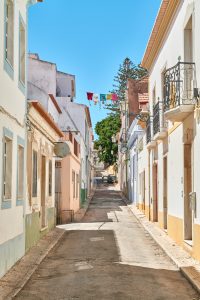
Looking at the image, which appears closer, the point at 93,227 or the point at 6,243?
the point at 6,243

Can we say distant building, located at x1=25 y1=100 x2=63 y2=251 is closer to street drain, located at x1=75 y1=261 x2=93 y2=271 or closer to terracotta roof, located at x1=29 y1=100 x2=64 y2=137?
terracotta roof, located at x1=29 y1=100 x2=64 y2=137

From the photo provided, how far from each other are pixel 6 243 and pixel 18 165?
242cm

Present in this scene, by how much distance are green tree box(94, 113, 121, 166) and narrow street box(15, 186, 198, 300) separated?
152 ft

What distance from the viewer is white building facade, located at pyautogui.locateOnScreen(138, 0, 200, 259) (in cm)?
1170

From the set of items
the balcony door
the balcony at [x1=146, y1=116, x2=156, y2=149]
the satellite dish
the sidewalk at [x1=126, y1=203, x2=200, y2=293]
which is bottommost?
the sidewalk at [x1=126, y1=203, x2=200, y2=293]

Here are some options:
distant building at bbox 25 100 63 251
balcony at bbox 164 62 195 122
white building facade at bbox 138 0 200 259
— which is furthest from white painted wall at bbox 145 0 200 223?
distant building at bbox 25 100 63 251

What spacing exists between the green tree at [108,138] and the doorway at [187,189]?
4879 cm

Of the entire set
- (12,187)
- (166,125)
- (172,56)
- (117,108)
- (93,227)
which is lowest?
(93,227)

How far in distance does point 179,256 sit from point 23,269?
12.1 ft

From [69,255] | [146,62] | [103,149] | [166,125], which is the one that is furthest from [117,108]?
[69,255]

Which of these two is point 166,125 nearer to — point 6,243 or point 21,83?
point 21,83

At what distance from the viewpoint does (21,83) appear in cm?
1247

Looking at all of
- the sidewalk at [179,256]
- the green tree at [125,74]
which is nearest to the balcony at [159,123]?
the sidewalk at [179,256]

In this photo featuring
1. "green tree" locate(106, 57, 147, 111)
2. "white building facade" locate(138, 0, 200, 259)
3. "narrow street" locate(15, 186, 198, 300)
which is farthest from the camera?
Result: "green tree" locate(106, 57, 147, 111)
